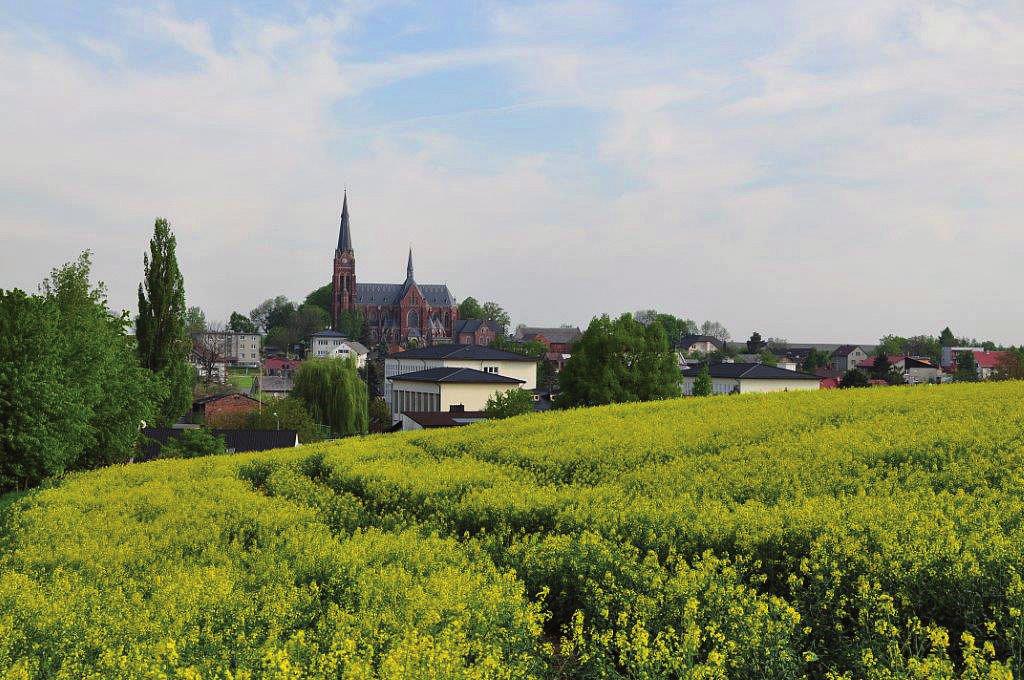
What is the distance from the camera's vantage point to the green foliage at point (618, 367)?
47625 mm

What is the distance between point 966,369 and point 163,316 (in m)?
84.2

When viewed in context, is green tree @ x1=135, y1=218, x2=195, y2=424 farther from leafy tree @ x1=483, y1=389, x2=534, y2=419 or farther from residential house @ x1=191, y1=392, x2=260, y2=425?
residential house @ x1=191, y1=392, x2=260, y2=425

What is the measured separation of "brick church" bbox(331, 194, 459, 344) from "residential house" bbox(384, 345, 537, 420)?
288 ft

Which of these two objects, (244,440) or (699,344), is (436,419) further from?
(699,344)

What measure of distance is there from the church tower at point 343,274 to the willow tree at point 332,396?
11873 cm

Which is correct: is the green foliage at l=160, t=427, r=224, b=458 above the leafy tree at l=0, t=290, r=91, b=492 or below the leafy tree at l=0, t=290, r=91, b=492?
below

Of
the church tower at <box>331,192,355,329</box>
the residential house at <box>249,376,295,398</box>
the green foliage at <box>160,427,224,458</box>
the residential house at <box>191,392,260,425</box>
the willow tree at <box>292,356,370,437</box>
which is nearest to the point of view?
the green foliage at <box>160,427,224,458</box>

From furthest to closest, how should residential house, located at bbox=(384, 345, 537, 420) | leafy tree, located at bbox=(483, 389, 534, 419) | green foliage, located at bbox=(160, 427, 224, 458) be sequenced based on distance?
residential house, located at bbox=(384, 345, 537, 420)
leafy tree, located at bbox=(483, 389, 534, 419)
green foliage, located at bbox=(160, 427, 224, 458)

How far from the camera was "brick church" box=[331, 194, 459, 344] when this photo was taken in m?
179

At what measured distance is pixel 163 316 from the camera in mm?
38531

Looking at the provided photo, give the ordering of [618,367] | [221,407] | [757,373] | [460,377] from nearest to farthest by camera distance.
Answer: [618,367] → [221,407] → [460,377] → [757,373]

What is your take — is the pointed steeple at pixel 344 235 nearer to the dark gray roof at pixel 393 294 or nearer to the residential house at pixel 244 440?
the dark gray roof at pixel 393 294

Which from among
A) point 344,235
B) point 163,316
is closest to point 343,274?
point 344,235

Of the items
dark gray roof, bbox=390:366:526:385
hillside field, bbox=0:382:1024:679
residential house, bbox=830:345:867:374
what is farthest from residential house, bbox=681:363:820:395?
residential house, bbox=830:345:867:374
